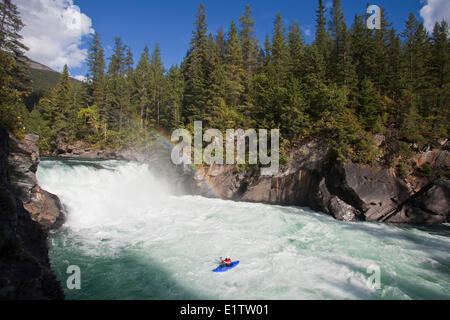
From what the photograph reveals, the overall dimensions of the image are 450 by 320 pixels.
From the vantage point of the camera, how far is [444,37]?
18.8 m

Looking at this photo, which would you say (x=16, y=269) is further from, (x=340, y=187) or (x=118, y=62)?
(x=118, y=62)

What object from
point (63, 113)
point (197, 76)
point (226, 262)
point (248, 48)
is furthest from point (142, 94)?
point (226, 262)

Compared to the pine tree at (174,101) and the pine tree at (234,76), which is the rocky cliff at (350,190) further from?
the pine tree at (174,101)

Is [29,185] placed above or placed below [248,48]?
below

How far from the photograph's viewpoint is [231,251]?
9227 mm

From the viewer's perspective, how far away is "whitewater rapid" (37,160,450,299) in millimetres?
6887

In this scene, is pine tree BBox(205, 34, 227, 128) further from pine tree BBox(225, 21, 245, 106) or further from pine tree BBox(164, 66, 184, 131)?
pine tree BBox(164, 66, 184, 131)

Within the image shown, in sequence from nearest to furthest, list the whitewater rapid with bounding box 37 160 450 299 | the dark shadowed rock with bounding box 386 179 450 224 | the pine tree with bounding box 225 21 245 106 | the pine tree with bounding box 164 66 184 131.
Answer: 1. the whitewater rapid with bounding box 37 160 450 299
2. the dark shadowed rock with bounding box 386 179 450 224
3. the pine tree with bounding box 225 21 245 106
4. the pine tree with bounding box 164 66 184 131

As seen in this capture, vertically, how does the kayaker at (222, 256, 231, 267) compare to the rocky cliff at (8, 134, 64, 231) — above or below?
below

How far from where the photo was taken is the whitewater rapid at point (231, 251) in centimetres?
689

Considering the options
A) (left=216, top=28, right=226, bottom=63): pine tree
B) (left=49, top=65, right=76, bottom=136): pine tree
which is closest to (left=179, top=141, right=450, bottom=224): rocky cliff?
(left=216, top=28, right=226, bottom=63): pine tree
